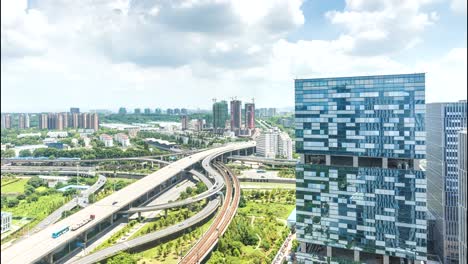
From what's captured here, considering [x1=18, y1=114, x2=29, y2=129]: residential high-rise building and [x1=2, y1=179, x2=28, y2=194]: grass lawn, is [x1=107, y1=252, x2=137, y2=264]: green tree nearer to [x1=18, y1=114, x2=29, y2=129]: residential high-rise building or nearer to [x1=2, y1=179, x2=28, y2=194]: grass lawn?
[x1=2, y1=179, x2=28, y2=194]: grass lawn

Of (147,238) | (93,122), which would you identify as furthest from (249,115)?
(147,238)

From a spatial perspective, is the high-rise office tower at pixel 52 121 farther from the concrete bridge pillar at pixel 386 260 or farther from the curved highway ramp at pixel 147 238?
the concrete bridge pillar at pixel 386 260

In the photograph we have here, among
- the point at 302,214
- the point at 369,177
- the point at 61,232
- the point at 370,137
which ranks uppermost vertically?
the point at 370,137

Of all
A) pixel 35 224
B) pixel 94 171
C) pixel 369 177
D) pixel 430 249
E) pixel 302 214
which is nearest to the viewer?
pixel 369 177

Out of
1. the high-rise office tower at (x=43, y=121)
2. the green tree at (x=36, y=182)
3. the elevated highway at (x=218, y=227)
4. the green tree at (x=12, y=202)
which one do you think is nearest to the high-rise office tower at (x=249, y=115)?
the elevated highway at (x=218, y=227)

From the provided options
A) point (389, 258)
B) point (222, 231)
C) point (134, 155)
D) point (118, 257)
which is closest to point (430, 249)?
point (389, 258)

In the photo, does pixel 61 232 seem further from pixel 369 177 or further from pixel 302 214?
pixel 369 177

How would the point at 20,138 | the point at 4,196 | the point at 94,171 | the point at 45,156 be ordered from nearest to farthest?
the point at 4,196 → the point at 94,171 → the point at 45,156 → the point at 20,138
